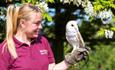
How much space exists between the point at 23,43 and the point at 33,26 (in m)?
0.17

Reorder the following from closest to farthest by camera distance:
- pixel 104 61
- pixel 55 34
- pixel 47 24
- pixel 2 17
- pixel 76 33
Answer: pixel 76 33, pixel 2 17, pixel 47 24, pixel 55 34, pixel 104 61

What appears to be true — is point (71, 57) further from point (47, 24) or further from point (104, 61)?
point (104, 61)

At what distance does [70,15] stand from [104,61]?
5.08m

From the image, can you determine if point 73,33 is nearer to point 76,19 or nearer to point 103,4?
point 103,4

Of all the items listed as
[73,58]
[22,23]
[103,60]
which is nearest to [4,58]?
[22,23]

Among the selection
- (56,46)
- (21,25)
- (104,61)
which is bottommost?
(104,61)

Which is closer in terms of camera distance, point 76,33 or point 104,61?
point 76,33

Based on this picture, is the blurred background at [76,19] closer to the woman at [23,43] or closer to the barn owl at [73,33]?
the woman at [23,43]

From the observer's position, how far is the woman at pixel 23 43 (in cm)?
389

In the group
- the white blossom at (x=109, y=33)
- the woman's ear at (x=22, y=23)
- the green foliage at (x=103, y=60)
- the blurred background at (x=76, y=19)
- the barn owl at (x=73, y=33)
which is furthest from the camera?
the green foliage at (x=103, y=60)

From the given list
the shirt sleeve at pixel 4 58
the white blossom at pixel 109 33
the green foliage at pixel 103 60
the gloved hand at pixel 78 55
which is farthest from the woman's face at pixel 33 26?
the green foliage at pixel 103 60

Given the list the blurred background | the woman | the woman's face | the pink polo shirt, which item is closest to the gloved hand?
the woman

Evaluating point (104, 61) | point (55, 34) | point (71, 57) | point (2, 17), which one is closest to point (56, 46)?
point (55, 34)

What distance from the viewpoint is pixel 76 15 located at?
6723 mm
